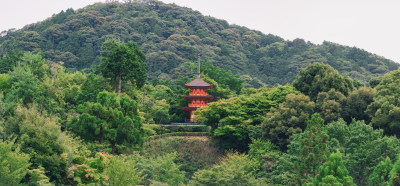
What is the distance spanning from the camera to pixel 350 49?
94812 mm

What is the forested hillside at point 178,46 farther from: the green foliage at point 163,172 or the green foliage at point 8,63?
the green foliage at point 163,172

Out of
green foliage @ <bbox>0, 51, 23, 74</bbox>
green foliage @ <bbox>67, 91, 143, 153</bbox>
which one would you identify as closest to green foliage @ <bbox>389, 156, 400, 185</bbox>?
green foliage @ <bbox>67, 91, 143, 153</bbox>

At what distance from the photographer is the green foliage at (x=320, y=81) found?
35.6 meters

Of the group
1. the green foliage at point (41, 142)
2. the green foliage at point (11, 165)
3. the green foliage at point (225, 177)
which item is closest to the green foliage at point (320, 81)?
the green foliage at point (225, 177)

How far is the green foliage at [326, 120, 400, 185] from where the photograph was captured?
2528 centimetres

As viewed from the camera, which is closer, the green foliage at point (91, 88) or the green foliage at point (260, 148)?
the green foliage at point (260, 148)

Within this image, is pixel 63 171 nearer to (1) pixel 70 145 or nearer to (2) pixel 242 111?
(1) pixel 70 145

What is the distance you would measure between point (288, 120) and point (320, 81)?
18.8 feet

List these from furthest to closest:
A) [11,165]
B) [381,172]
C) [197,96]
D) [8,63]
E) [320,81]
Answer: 1. [8,63]
2. [197,96]
3. [320,81]
4. [381,172]
5. [11,165]

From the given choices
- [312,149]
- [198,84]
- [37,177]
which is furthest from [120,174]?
[198,84]

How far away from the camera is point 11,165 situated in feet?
67.1

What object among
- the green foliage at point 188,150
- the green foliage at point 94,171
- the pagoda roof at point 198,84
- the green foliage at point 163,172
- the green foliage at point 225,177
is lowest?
the green foliage at point 188,150

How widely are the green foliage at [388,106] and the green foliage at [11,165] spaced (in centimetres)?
2240

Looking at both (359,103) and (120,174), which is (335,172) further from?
(359,103)
